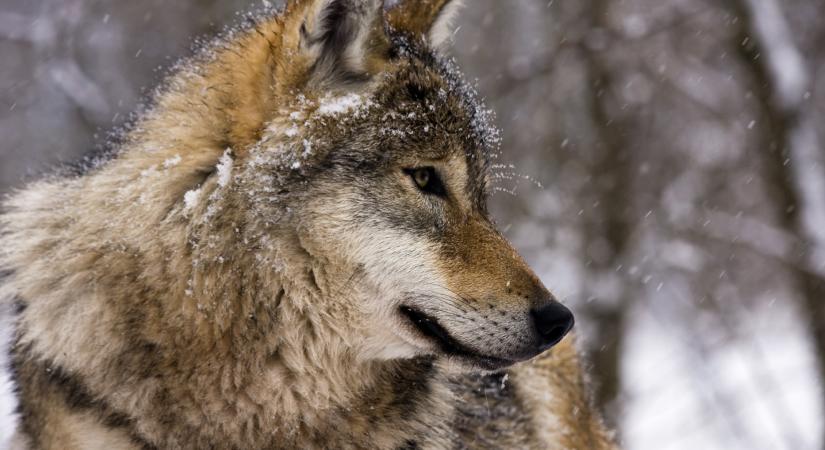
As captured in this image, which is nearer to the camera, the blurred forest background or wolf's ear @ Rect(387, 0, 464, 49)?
wolf's ear @ Rect(387, 0, 464, 49)

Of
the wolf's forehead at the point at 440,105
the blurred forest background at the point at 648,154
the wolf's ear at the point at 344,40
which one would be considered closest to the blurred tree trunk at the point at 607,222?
the blurred forest background at the point at 648,154

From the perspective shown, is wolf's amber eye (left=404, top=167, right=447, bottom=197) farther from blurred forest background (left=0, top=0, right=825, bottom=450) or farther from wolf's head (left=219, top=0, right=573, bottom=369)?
blurred forest background (left=0, top=0, right=825, bottom=450)

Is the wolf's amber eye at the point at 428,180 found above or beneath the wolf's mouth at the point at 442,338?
above

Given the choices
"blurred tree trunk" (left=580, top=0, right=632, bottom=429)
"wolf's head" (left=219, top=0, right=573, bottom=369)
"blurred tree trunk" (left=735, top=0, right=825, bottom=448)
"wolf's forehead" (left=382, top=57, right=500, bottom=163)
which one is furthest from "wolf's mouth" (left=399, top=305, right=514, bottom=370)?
"blurred tree trunk" (left=580, top=0, right=632, bottom=429)

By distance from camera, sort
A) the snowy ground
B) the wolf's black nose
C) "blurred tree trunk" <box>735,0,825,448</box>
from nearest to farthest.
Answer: the wolf's black nose → "blurred tree trunk" <box>735,0,825,448</box> → the snowy ground

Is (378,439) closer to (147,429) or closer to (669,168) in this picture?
(147,429)

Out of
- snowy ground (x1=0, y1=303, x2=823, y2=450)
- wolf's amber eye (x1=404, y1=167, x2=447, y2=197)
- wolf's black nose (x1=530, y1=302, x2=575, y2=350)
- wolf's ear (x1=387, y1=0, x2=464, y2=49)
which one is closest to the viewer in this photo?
wolf's black nose (x1=530, y1=302, x2=575, y2=350)

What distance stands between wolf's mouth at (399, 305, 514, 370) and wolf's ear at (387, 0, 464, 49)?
3.81 ft

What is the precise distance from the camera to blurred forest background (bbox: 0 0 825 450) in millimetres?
→ 7559

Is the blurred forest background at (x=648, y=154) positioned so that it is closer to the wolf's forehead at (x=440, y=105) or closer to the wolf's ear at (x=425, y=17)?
the wolf's ear at (x=425, y=17)

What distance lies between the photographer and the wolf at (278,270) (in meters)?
2.63

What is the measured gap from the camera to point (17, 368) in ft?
9.57

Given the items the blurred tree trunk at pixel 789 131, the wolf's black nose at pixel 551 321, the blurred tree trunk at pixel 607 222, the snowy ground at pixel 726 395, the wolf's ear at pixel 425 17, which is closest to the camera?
the wolf's black nose at pixel 551 321

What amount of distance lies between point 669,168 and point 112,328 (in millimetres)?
10378
